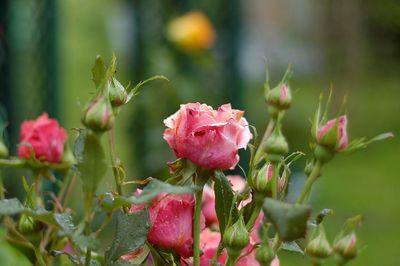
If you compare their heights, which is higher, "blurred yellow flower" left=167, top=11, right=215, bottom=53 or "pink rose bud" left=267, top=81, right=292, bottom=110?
"pink rose bud" left=267, top=81, right=292, bottom=110

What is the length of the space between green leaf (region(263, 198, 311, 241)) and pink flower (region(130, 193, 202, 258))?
0.08 meters

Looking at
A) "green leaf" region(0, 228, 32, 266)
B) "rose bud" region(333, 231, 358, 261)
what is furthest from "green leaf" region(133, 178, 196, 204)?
"green leaf" region(0, 228, 32, 266)

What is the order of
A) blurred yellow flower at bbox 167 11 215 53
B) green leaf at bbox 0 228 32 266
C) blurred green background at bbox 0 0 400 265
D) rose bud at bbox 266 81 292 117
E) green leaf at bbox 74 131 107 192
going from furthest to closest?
blurred yellow flower at bbox 167 11 215 53
blurred green background at bbox 0 0 400 265
green leaf at bbox 0 228 32 266
rose bud at bbox 266 81 292 117
green leaf at bbox 74 131 107 192

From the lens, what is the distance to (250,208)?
0.54 metres

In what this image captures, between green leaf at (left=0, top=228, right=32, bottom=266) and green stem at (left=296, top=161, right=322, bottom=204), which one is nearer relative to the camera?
green stem at (left=296, top=161, right=322, bottom=204)

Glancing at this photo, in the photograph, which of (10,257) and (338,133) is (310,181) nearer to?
(338,133)

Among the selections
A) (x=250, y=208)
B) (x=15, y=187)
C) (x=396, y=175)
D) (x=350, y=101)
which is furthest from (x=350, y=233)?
(x=350, y=101)

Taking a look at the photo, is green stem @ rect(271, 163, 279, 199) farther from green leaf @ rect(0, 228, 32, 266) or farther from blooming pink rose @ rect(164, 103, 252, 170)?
green leaf @ rect(0, 228, 32, 266)

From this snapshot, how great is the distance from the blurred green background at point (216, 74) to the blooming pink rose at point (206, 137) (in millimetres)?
52

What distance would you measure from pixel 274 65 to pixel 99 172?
26.5ft

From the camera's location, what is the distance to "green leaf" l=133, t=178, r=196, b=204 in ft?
1.57

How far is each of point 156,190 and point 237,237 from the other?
5cm

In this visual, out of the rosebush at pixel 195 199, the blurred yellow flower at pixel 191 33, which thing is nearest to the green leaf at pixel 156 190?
the rosebush at pixel 195 199

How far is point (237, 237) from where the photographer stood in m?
0.50
